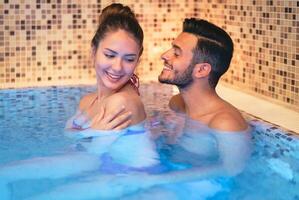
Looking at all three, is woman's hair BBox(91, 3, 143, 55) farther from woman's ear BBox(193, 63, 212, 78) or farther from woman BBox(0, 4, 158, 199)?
woman's ear BBox(193, 63, 212, 78)

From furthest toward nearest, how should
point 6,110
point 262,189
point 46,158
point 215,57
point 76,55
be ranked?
point 76,55, point 6,110, point 215,57, point 46,158, point 262,189

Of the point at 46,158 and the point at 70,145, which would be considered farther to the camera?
the point at 70,145

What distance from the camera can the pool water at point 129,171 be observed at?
2.02 meters

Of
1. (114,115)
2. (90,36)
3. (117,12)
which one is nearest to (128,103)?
(114,115)

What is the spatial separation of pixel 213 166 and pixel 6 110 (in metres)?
1.46

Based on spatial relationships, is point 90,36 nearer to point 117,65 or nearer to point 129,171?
point 117,65

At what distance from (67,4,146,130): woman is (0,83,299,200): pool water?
0.64ft

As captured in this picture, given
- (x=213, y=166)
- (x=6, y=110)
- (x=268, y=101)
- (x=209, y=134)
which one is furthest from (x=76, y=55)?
(x=213, y=166)

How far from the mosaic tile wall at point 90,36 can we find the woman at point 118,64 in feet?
3.19

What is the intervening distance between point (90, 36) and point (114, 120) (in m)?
1.45

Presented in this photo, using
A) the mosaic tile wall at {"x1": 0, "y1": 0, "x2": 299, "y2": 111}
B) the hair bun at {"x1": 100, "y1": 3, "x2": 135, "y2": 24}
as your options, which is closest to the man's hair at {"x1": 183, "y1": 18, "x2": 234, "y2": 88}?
the hair bun at {"x1": 100, "y1": 3, "x2": 135, "y2": 24}

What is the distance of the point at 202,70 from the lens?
8.36 feet

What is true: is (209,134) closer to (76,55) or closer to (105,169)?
(105,169)

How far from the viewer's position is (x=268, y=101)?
3232mm
